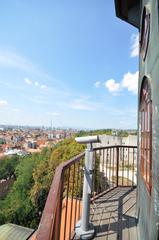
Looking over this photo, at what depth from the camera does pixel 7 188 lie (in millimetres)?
38281

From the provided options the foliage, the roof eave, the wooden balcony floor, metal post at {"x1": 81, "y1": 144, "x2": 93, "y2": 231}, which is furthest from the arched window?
the foliage

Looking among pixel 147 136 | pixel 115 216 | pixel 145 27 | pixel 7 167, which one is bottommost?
pixel 7 167

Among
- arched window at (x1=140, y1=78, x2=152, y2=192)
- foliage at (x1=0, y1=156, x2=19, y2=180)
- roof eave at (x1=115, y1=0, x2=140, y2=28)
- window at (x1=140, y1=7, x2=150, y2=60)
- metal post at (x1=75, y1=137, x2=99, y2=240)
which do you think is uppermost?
roof eave at (x1=115, y1=0, x2=140, y2=28)

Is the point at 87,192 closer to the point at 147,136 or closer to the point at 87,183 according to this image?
the point at 87,183

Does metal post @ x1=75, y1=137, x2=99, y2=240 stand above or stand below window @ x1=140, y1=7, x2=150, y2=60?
below

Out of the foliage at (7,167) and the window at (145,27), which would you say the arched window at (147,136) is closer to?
the window at (145,27)

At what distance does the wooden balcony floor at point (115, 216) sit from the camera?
2.80 metres

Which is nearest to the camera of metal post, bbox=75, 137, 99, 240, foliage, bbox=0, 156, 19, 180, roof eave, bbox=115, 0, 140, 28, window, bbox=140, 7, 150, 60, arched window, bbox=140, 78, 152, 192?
arched window, bbox=140, 78, 152, 192

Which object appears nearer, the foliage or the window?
the window

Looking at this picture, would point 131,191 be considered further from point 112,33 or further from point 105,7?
point 112,33

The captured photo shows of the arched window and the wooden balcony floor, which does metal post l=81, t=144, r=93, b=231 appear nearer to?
the wooden balcony floor

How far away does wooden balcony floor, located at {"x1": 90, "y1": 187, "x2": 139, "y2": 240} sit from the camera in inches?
110

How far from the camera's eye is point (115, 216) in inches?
132

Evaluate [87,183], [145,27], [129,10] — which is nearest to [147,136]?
[87,183]
